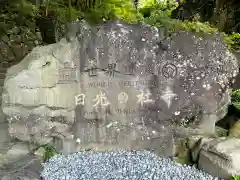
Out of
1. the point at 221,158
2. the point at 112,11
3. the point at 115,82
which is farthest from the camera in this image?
the point at 112,11

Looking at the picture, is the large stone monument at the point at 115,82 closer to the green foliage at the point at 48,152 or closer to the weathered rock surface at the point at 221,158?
the green foliage at the point at 48,152

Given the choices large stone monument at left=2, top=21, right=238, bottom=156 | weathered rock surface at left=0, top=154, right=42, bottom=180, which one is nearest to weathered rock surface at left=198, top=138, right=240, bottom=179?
large stone monument at left=2, top=21, right=238, bottom=156

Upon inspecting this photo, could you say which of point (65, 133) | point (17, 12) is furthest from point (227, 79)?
point (17, 12)

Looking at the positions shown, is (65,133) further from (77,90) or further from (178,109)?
(178,109)

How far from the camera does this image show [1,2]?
10.1m

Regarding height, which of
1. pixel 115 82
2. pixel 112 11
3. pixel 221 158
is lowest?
pixel 221 158

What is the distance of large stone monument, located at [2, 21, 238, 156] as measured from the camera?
4.19m

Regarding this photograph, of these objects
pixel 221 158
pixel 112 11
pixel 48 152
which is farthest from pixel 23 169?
pixel 112 11

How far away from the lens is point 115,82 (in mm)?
4266

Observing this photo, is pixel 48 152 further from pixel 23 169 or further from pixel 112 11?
pixel 112 11

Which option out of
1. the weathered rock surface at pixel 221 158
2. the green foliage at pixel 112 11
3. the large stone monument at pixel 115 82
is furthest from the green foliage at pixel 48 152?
the green foliage at pixel 112 11

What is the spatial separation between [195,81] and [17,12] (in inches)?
296

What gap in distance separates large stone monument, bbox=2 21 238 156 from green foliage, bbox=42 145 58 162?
11 cm

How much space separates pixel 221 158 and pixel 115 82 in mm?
1602
